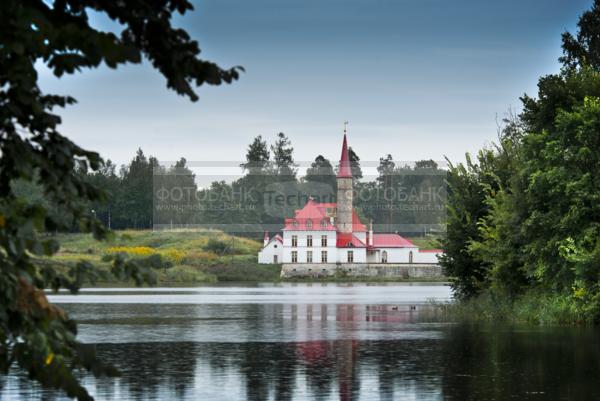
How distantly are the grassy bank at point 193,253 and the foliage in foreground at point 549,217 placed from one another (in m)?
73.6

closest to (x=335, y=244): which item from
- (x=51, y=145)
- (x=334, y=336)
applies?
(x=334, y=336)

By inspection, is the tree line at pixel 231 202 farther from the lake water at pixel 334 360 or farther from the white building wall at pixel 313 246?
the lake water at pixel 334 360

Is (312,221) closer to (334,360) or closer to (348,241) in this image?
(348,241)

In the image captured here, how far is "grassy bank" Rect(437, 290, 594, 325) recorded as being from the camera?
3869 cm

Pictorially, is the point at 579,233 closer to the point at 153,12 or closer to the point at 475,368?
the point at 475,368

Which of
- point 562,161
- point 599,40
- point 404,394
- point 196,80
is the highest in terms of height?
point 599,40

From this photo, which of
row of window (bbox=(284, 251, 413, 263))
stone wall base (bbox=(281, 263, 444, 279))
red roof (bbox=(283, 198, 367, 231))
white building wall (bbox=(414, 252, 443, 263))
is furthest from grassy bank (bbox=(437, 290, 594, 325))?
white building wall (bbox=(414, 252, 443, 263))

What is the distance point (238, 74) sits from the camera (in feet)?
23.4

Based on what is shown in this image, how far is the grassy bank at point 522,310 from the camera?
38688 millimetres

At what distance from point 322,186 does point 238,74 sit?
190 meters

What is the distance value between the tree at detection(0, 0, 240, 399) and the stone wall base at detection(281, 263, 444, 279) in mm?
141555

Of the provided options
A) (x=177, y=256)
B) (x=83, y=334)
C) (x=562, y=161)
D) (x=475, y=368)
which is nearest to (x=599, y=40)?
(x=562, y=161)

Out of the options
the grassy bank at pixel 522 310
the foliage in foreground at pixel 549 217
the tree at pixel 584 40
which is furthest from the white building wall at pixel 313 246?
the foliage in foreground at pixel 549 217

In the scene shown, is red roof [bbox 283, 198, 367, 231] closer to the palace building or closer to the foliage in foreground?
the palace building
